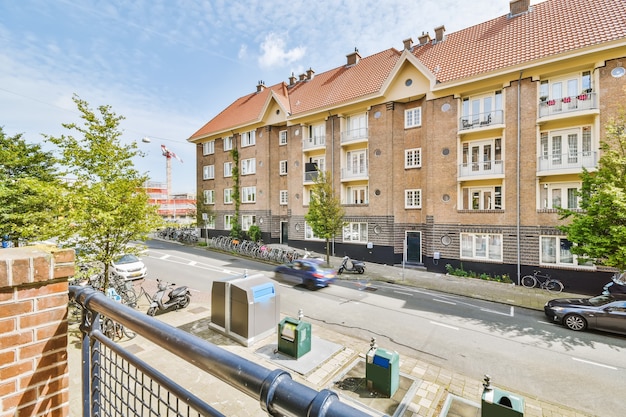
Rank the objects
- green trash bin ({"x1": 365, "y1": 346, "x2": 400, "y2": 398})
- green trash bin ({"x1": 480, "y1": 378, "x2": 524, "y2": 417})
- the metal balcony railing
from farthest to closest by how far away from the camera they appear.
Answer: green trash bin ({"x1": 365, "y1": 346, "x2": 400, "y2": 398}) → green trash bin ({"x1": 480, "y1": 378, "x2": 524, "y2": 417}) → the metal balcony railing

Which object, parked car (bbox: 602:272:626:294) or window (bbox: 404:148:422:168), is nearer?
parked car (bbox: 602:272:626:294)

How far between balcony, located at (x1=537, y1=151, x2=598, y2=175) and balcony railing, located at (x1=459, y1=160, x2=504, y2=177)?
1961mm

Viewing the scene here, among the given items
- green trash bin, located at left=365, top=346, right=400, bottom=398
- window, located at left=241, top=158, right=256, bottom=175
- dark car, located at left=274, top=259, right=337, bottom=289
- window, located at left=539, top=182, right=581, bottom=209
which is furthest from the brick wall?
window, located at left=241, top=158, right=256, bottom=175

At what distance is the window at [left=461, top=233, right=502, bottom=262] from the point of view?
60.2 ft

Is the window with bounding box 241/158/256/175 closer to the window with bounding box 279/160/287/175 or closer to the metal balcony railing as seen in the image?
the window with bounding box 279/160/287/175

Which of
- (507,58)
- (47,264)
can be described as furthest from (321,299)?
(507,58)

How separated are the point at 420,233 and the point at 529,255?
21.2 ft

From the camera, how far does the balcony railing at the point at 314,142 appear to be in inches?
1020

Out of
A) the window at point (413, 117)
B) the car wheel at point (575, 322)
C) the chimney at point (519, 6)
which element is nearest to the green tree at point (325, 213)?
the window at point (413, 117)

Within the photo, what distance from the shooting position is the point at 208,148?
35.9 meters

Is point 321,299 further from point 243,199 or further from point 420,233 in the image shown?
point 243,199

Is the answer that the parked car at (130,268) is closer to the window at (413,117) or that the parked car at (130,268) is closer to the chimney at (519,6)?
the window at (413,117)

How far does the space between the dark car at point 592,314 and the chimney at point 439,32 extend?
21.1m

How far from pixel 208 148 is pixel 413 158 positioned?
2458 cm
